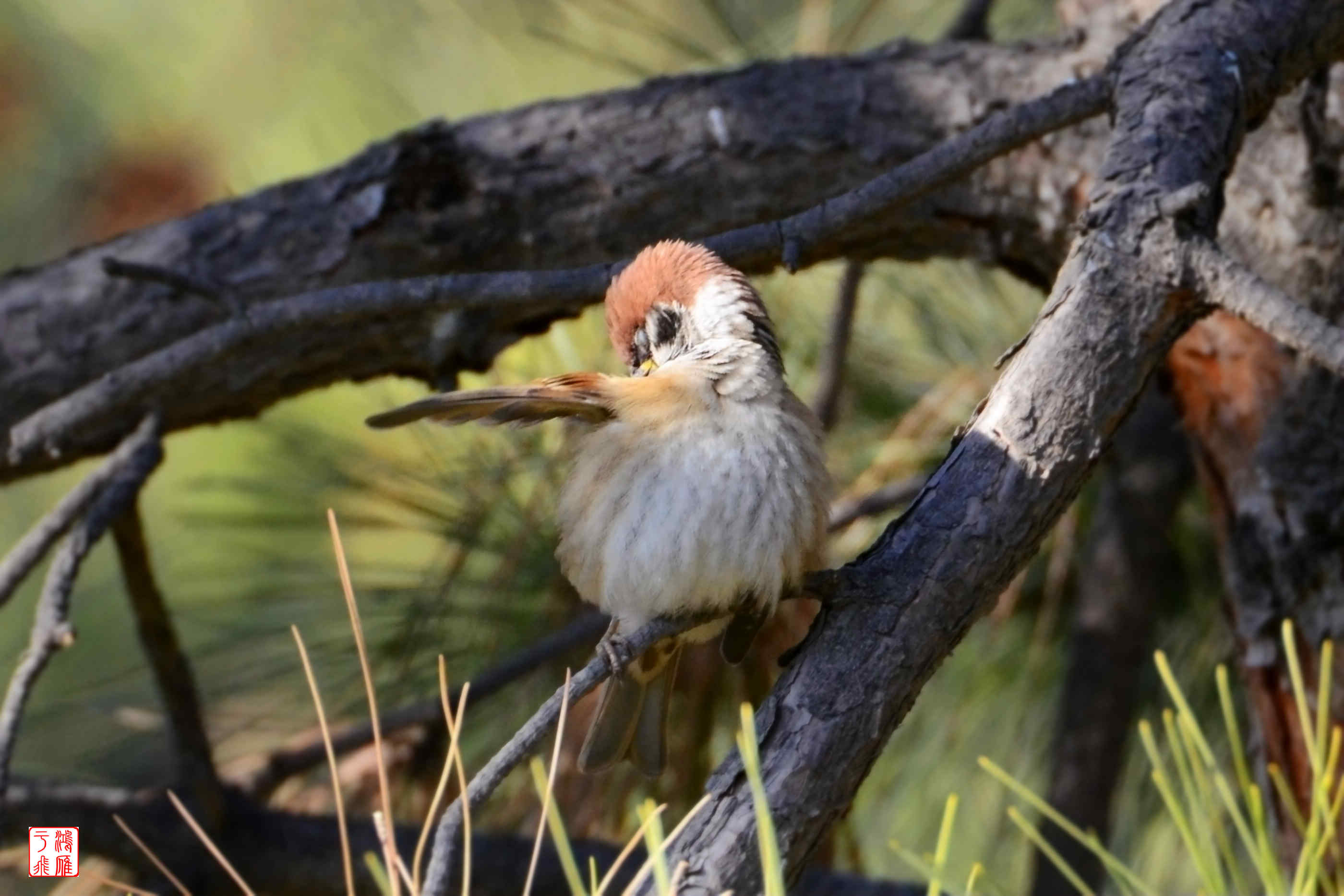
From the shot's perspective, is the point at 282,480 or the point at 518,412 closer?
the point at 518,412

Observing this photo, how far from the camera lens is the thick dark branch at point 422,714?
7.18 ft

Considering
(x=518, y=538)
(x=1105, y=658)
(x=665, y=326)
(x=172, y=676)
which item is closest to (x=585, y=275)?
(x=665, y=326)

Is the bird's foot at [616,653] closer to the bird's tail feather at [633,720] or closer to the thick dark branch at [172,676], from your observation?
the bird's tail feather at [633,720]

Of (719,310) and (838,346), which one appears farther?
(838,346)

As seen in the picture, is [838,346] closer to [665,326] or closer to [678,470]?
[665,326]

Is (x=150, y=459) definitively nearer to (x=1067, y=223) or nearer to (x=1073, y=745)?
(x=1067, y=223)

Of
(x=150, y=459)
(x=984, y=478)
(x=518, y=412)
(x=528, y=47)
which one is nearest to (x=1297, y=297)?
(x=984, y=478)

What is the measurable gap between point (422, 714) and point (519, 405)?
0.95m

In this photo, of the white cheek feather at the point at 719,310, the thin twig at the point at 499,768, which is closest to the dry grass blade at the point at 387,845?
the thin twig at the point at 499,768

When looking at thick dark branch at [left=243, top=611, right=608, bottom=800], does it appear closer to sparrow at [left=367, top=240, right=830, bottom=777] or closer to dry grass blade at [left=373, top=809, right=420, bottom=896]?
sparrow at [left=367, top=240, right=830, bottom=777]

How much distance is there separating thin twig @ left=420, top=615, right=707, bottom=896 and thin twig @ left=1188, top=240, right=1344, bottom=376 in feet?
2.39

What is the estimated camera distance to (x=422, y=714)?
2.22 m

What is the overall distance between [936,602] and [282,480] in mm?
1688

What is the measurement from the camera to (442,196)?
6.81 feet
